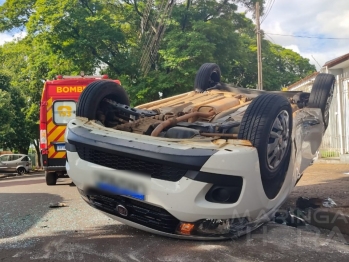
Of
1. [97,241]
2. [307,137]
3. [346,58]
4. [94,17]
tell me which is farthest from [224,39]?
[97,241]

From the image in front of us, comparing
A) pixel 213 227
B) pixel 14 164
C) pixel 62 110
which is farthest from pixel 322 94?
pixel 14 164

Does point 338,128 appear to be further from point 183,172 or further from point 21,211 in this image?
point 183,172

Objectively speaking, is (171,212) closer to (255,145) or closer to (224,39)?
(255,145)

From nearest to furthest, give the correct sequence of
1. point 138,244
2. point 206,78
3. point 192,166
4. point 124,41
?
point 192,166 → point 138,244 → point 206,78 → point 124,41

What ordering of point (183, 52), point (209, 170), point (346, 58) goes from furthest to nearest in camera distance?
1. point (183, 52)
2. point (346, 58)
3. point (209, 170)

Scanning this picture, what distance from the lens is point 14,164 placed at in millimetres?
23344

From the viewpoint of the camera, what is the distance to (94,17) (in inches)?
719

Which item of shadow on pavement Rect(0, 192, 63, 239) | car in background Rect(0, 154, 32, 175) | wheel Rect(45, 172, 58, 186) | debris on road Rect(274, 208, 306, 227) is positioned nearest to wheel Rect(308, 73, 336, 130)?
debris on road Rect(274, 208, 306, 227)

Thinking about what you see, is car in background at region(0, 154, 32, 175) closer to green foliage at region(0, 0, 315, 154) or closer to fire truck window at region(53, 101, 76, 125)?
green foliage at region(0, 0, 315, 154)

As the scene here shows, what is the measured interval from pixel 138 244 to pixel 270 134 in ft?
5.22

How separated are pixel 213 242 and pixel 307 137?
5.69 feet

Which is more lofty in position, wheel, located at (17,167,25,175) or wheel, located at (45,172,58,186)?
wheel, located at (45,172,58,186)

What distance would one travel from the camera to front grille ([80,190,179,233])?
360 cm

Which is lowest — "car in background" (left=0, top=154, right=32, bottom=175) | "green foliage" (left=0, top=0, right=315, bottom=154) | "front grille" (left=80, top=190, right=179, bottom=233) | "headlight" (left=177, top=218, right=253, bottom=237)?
"car in background" (left=0, top=154, right=32, bottom=175)
